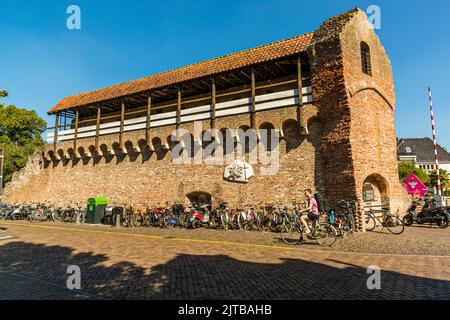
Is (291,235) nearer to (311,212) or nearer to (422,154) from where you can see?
(311,212)

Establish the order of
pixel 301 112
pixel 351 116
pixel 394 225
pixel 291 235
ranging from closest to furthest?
pixel 291 235 → pixel 394 225 → pixel 351 116 → pixel 301 112

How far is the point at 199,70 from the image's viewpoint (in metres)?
17.7

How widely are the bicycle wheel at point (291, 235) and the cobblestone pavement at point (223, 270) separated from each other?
73 cm

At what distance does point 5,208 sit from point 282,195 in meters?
20.8

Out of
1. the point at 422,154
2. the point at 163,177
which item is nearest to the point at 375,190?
the point at 163,177

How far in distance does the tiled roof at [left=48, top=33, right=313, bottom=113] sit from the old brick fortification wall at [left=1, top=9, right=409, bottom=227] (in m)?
1.49

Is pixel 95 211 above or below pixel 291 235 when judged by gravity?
above

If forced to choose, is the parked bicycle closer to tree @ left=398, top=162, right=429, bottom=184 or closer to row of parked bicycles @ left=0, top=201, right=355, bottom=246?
row of parked bicycles @ left=0, top=201, right=355, bottom=246

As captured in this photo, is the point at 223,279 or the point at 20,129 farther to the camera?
the point at 20,129

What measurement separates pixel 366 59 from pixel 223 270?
13989 millimetres

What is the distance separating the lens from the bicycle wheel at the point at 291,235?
9797 millimetres

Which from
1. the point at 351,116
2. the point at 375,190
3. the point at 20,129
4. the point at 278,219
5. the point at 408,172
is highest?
the point at 20,129

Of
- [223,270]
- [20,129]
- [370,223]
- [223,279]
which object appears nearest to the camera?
[223,279]
